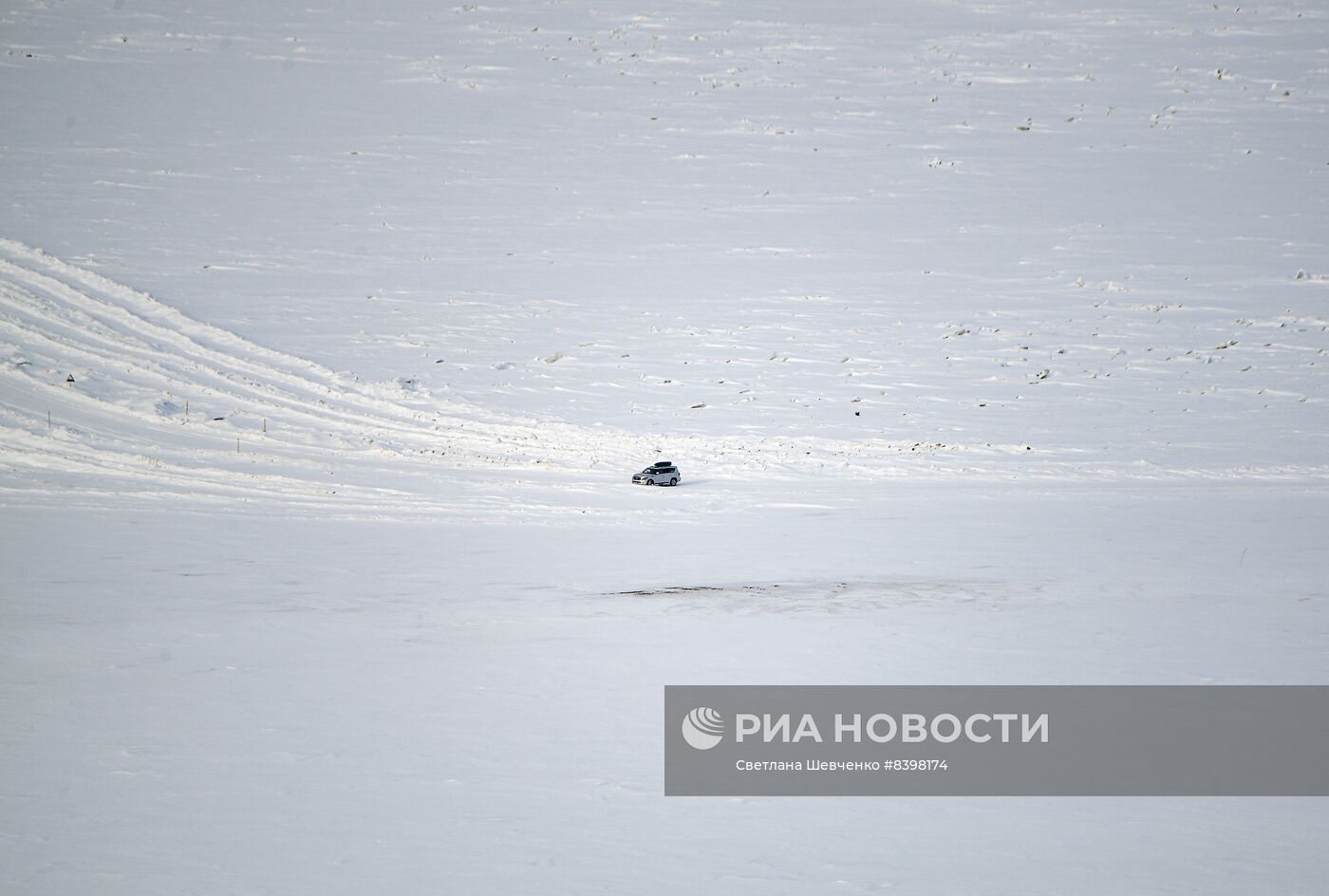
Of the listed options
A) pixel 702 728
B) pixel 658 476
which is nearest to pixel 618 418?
pixel 658 476

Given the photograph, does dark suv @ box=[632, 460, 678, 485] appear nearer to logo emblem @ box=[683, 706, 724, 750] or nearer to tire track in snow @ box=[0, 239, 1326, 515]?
tire track in snow @ box=[0, 239, 1326, 515]

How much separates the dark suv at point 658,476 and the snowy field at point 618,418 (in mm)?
352

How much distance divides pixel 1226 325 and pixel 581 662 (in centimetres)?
2272

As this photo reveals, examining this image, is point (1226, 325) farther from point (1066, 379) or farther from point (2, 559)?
point (2, 559)

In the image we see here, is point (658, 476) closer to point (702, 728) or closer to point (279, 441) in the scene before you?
point (279, 441)

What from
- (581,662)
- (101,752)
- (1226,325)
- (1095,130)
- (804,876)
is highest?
(1095,130)

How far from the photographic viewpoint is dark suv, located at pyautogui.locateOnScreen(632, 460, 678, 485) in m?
20.1

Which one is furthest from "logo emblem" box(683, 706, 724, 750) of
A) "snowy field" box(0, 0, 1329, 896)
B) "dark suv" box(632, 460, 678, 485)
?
"dark suv" box(632, 460, 678, 485)

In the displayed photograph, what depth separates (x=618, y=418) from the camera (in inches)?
966

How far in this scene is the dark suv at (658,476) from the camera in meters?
20.1

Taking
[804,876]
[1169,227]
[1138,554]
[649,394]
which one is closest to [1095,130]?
[1169,227]

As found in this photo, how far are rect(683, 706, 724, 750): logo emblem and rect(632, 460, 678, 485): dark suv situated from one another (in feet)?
37.8

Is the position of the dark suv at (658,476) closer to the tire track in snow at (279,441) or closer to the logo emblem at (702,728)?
the tire track in snow at (279,441)

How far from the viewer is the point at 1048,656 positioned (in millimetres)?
9984
